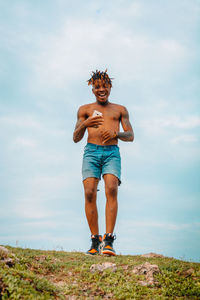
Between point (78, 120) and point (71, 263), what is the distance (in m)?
3.05

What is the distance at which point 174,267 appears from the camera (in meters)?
4.68

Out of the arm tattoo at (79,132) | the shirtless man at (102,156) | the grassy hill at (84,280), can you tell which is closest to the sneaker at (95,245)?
the shirtless man at (102,156)

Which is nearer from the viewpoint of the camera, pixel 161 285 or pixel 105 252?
pixel 161 285

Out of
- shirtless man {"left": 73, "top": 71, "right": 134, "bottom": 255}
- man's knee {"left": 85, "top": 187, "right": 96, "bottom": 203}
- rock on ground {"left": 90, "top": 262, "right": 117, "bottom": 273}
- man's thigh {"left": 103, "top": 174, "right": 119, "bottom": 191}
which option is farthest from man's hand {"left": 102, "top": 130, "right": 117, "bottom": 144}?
rock on ground {"left": 90, "top": 262, "right": 117, "bottom": 273}

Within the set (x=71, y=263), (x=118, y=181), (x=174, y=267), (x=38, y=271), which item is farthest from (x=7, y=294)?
(x=118, y=181)

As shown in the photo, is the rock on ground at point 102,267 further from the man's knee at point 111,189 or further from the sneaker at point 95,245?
the man's knee at point 111,189

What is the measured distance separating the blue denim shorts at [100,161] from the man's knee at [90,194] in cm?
25

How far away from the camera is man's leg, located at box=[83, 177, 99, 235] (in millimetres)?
6344

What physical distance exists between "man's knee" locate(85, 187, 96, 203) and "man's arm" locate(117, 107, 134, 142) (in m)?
1.15

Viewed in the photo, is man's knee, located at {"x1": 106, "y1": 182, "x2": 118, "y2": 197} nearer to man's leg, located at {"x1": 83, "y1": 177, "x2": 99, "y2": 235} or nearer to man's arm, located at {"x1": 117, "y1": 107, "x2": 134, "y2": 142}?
man's leg, located at {"x1": 83, "y1": 177, "x2": 99, "y2": 235}

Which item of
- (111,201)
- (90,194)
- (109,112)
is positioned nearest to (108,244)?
(111,201)

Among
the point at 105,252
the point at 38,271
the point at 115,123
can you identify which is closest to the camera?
the point at 38,271

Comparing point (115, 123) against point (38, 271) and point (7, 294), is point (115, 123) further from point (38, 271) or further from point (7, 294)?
point (7, 294)

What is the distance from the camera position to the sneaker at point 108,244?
5.83m
